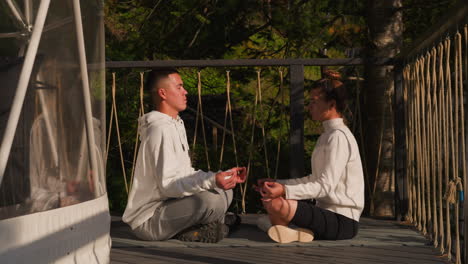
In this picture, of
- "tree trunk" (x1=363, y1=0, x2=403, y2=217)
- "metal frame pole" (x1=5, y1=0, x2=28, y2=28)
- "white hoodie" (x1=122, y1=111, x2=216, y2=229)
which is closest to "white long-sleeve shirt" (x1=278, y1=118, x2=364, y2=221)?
"white hoodie" (x1=122, y1=111, x2=216, y2=229)

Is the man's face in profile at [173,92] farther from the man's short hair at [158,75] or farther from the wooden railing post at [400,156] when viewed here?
the wooden railing post at [400,156]

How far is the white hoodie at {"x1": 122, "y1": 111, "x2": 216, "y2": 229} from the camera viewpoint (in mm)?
4105

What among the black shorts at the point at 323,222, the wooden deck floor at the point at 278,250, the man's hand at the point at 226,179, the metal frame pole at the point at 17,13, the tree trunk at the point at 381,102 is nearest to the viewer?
the metal frame pole at the point at 17,13

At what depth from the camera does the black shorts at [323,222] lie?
13.4 ft

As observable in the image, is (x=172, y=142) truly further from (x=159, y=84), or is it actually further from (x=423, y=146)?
(x=423, y=146)

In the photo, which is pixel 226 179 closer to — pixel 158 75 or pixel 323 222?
pixel 323 222

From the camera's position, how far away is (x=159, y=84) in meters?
4.30

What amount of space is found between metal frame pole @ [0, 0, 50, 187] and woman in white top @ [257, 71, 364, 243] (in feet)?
7.23

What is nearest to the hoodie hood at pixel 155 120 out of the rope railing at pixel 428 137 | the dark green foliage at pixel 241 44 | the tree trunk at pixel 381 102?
the rope railing at pixel 428 137

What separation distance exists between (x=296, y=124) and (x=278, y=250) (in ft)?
4.37

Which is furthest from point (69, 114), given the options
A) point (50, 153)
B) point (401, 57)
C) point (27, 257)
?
point (401, 57)

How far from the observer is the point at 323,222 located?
4105 mm

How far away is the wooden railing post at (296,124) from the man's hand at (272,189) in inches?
33.9

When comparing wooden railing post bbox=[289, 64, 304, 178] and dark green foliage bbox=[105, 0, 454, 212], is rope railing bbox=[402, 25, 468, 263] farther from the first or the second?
dark green foliage bbox=[105, 0, 454, 212]
